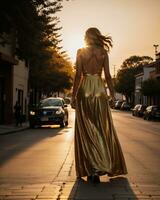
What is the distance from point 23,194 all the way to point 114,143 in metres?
1.71

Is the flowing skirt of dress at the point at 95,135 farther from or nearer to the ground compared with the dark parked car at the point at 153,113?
nearer to the ground

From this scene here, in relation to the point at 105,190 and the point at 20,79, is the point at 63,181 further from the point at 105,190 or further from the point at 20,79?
the point at 20,79

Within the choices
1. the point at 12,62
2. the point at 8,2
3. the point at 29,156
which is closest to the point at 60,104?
the point at 12,62

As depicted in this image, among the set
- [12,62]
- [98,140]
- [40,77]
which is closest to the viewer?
[98,140]

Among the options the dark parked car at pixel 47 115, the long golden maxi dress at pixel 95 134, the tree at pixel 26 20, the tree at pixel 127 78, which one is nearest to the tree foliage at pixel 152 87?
the tree at pixel 127 78

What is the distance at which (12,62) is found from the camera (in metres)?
40.3

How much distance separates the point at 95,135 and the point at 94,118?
0.26 meters

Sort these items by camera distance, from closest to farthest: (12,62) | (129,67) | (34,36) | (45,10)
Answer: (34,36) → (45,10) → (12,62) → (129,67)

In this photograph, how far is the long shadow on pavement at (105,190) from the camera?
7644 mm

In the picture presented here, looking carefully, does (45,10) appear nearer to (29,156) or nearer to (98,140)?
(29,156)

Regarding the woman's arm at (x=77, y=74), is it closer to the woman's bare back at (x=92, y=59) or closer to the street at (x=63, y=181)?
the woman's bare back at (x=92, y=59)

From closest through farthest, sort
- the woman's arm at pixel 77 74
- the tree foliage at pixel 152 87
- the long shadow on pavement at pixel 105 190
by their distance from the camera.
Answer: the long shadow on pavement at pixel 105 190
the woman's arm at pixel 77 74
the tree foliage at pixel 152 87

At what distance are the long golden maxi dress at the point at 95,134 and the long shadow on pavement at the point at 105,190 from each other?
18cm

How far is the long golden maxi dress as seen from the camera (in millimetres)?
8922
